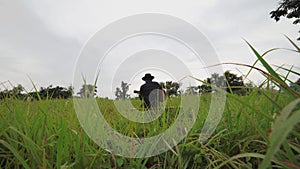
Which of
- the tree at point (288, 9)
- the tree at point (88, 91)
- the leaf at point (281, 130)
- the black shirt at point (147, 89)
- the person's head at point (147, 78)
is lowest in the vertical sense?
the leaf at point (281, 130)

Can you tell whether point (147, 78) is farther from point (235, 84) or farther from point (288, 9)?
point (288, 9)

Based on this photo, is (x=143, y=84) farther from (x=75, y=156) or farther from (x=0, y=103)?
(x=75, y=156)

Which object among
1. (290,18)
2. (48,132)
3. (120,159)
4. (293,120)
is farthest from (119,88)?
(290,18)

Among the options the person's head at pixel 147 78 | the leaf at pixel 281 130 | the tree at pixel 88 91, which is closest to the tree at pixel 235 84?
the leaf at pixel 281 130

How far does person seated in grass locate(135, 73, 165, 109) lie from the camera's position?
→ 2637 millimetres

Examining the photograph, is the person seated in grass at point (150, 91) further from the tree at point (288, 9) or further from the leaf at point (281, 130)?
the tree at point (288, 9)

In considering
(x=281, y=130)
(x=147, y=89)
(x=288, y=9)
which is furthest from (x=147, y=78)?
(x=288, y=9)

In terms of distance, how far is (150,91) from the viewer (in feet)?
8.82

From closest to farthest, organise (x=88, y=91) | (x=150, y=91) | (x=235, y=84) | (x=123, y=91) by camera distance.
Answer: (x=88, y=91)
(x=123, y=91)
(x=150, y=91)
(x=235, y=84)

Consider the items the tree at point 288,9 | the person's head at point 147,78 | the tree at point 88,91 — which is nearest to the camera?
the tree at point 88,91

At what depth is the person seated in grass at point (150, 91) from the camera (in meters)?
2.64

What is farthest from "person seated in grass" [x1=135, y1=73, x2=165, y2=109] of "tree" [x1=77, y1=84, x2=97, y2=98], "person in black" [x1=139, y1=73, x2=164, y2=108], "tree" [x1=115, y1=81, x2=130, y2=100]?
"tree" [x1=77, y1=84, x2=97, y2=98]

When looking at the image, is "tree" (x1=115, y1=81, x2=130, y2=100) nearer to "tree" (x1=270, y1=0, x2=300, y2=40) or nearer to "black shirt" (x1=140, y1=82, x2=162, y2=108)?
"black shirt" (x1=140, y1=82, x2=162, y2=108)

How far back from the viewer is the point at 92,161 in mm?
958
